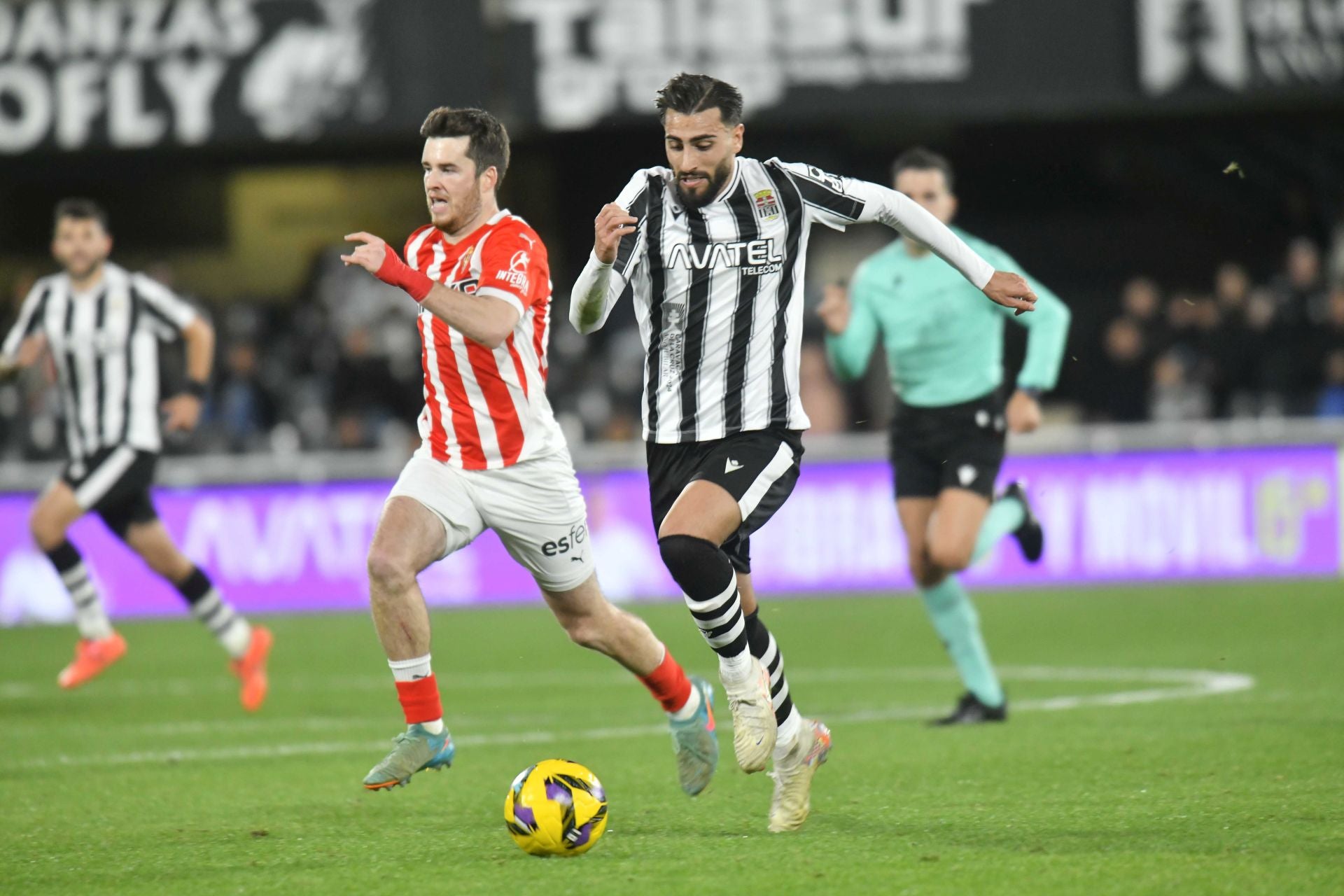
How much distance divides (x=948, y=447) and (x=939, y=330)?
0.51 m

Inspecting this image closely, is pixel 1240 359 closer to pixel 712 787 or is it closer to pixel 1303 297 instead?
pixel 1303 297

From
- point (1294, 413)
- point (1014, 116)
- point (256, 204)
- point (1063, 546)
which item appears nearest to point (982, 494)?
point (1063, 546)

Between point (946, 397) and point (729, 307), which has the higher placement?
point (729, 307)

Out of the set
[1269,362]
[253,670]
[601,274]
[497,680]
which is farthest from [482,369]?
[1269,362]

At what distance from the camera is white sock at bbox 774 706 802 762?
5469 millimetres

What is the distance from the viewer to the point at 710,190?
5613 millimetres

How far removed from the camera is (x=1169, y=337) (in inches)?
620

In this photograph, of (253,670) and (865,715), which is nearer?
(865,715)

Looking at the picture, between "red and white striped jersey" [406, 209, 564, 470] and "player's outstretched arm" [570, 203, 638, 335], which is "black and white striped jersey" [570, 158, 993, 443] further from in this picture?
"red and white striped jersey" [406, 209, 564, 470]

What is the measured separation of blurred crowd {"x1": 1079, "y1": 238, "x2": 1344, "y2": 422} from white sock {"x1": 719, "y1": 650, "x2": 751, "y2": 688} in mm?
10652

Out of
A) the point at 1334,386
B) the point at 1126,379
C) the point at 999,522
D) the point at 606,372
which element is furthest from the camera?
the point at 606,372

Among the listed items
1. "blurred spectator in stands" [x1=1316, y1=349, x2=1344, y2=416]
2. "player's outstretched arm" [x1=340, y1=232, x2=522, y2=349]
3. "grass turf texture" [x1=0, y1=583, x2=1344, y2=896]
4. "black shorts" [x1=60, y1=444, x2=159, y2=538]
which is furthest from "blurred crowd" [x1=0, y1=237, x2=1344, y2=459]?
"player's outstretched arm" [x1=340, y1=232, x2=522, y2=349]

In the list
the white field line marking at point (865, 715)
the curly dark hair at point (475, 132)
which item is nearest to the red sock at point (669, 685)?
the curly dark hair at point (475, 132)

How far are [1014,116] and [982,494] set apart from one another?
976 cm
